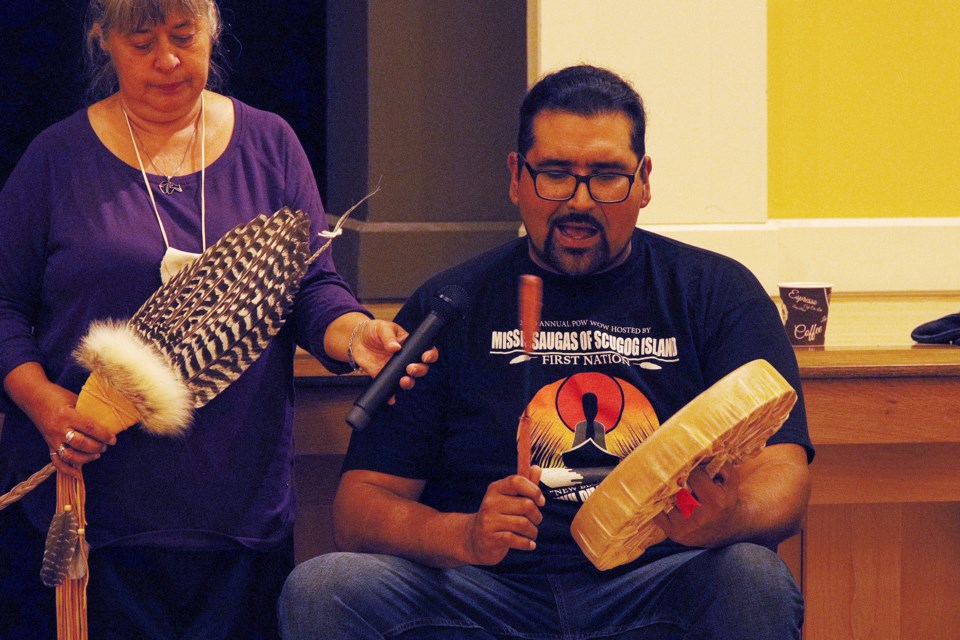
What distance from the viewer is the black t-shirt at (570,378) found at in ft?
6.13

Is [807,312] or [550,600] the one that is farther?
[807,312]

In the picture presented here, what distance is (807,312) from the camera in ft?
8.20

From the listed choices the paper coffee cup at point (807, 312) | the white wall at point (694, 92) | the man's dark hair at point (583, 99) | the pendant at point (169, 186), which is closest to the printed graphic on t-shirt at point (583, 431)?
the man's dark hair at point (583, 99)

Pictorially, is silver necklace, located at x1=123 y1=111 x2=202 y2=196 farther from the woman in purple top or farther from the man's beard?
the man's beard

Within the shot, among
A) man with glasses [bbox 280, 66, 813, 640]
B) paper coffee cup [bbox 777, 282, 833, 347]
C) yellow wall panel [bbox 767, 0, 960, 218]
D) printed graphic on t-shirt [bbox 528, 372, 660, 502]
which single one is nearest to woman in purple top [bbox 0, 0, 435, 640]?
man with glasses [bbox 280, 66, 813, 640]

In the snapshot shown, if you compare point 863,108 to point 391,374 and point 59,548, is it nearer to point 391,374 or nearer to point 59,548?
point 391,374

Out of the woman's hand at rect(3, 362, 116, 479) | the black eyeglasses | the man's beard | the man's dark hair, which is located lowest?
the woman's hand at rect(3, 362, 116, 479)

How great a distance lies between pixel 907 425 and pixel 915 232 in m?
0.90

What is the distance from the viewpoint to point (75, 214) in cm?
184

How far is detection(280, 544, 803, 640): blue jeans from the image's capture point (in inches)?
66.5

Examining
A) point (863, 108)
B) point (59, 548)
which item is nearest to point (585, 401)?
point (59, 548)

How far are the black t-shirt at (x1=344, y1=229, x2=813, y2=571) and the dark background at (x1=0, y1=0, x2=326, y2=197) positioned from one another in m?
1.73

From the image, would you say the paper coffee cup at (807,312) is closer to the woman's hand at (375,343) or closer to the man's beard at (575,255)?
the man's beard at (575,255)

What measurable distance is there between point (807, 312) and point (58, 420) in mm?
1456
